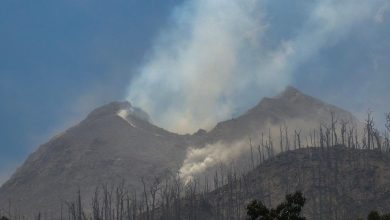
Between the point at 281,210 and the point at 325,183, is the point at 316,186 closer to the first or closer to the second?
the point at 325,183

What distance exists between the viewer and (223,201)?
122688mm

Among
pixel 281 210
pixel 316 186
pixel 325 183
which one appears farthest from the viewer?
pixel 316 186

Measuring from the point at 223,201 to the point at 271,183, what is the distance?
1200cm

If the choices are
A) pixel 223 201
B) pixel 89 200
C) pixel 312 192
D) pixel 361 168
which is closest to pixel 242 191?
pixel 223 201

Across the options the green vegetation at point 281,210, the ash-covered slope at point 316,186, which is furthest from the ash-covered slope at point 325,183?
Result: the green vegetation at point 281,210

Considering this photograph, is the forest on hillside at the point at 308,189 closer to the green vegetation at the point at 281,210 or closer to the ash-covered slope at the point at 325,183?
the ash-covered slope at the point at 325,183

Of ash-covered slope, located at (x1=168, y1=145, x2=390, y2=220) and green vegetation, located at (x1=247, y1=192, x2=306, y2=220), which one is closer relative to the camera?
green vegetation, located at (x1=247, y1=192, x2=306, y2=220)

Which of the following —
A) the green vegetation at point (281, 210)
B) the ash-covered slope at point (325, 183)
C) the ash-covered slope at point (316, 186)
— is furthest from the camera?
the ash-covered slope at point (316, 186)

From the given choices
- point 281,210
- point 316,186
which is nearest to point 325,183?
point 316,186

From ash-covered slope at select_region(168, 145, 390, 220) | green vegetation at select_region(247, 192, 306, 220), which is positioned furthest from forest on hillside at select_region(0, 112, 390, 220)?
green vegetation at select_region(247, 192, 306, 220)

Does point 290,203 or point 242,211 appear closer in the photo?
point 290,203

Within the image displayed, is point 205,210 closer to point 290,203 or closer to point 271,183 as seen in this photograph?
point 271,183

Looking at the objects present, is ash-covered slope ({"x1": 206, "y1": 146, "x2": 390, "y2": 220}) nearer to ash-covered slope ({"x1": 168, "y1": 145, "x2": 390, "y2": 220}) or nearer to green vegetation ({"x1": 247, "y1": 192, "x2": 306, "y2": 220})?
ash-covered slope ({"x1": 168, "y1": 145, "x2": 390, "y2": 220})

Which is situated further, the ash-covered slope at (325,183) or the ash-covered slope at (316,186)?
the ash-covered slope at (316,186)
